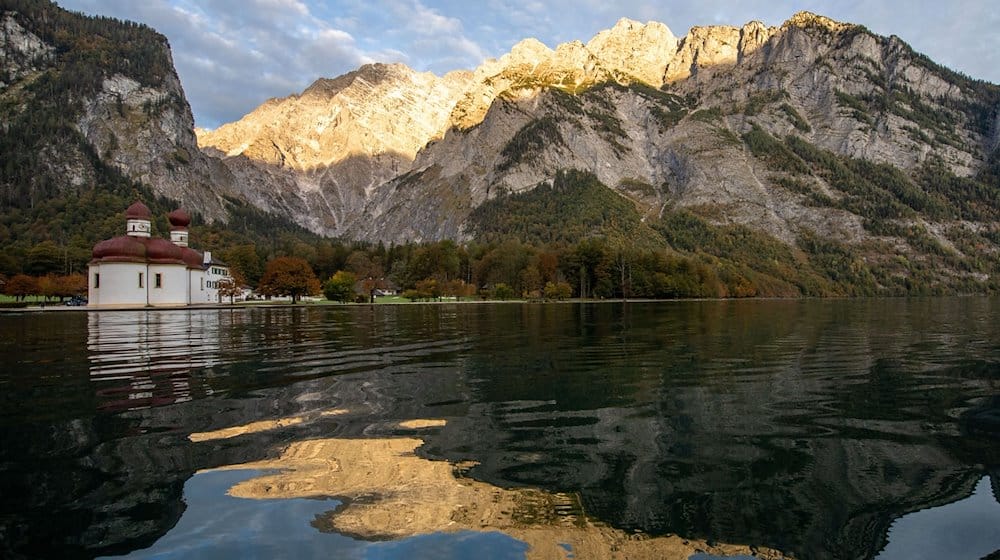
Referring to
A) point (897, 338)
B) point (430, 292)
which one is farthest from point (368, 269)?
point (897, 338)

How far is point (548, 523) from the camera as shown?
8195 mm

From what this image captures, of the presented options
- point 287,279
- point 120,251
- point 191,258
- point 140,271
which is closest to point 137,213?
point 120,251

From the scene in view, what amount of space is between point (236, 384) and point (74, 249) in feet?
558

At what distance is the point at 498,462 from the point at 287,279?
127222 millimetres

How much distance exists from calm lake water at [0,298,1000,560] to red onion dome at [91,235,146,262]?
98637mm

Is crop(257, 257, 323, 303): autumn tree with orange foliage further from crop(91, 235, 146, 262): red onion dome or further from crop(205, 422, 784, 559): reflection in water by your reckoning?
crop(205, 422, 784, 559): reflection in water

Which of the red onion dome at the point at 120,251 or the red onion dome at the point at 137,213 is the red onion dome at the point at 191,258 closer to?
the red onion dome at the point at 120,251

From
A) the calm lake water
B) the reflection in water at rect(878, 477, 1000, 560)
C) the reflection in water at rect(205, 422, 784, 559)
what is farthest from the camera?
the calm lake water

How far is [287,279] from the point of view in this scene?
12862cm

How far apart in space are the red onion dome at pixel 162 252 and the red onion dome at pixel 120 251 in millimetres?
1482

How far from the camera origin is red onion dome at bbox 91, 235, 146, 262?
10719cm

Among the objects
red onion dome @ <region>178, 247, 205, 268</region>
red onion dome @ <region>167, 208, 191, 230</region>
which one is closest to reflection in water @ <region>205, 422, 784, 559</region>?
red onion dome @ <region>178, 247, 205, 268</region>

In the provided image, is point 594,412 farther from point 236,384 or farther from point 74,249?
point 74,249

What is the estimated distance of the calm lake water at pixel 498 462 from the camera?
783 cm
